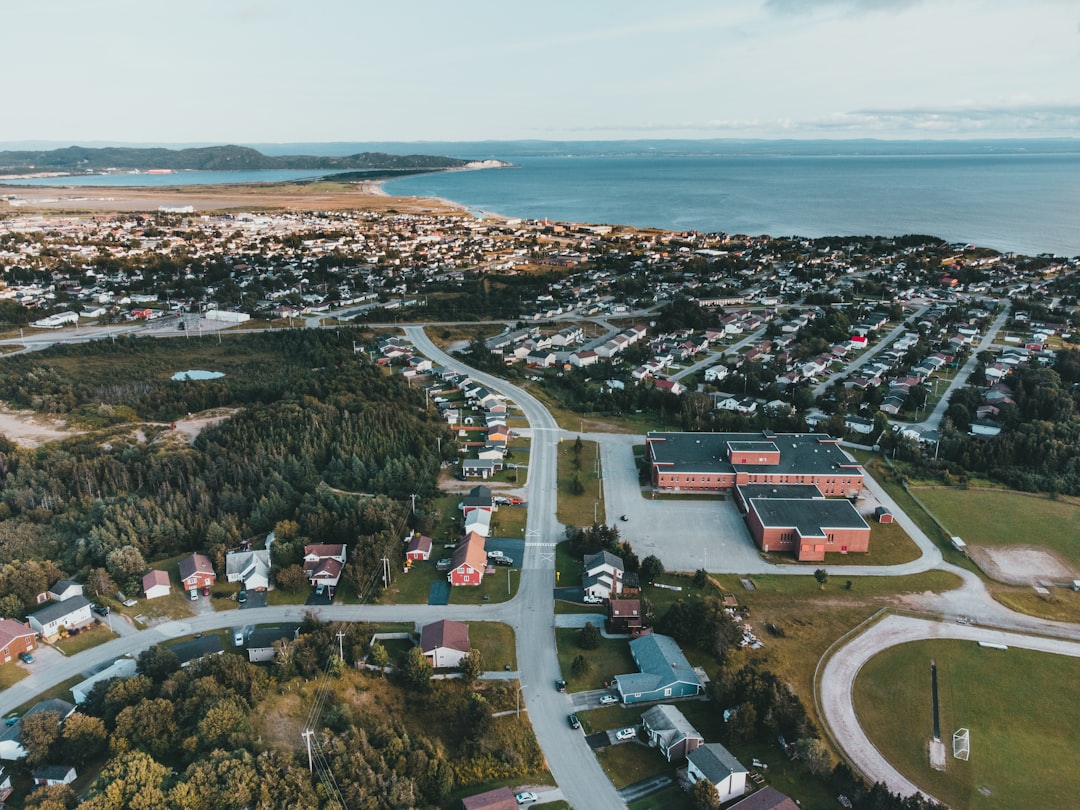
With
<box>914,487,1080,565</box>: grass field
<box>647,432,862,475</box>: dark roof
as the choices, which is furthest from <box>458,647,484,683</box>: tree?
<box>914,487,1080,565</box>: grass field

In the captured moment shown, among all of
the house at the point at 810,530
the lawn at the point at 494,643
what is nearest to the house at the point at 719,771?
the lawn at the point at 494,643

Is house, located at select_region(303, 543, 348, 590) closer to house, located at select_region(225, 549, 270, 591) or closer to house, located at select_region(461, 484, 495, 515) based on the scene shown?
house, located at select_region(225, 549, 270, 591)

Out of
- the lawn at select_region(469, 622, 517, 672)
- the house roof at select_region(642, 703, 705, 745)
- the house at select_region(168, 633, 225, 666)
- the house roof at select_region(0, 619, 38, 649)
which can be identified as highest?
the house roof at select_region(0, 619, 38, 649)

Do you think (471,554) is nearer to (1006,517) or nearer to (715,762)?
(715,762)

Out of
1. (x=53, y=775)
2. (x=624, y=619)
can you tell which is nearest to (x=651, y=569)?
(x=624, y=619)

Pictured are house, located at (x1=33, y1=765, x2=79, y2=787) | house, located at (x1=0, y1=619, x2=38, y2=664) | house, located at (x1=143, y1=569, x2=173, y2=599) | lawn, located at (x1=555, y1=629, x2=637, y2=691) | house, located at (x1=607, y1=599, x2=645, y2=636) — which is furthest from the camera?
house, located at (x1=143, y1=569, x2=173, y2=599)

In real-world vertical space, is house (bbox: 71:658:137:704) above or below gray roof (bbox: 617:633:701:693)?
above

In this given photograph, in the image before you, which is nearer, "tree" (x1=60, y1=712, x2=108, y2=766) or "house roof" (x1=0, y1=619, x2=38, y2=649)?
"tree" (x1=60, y1=712, x2=108, y2=766)
